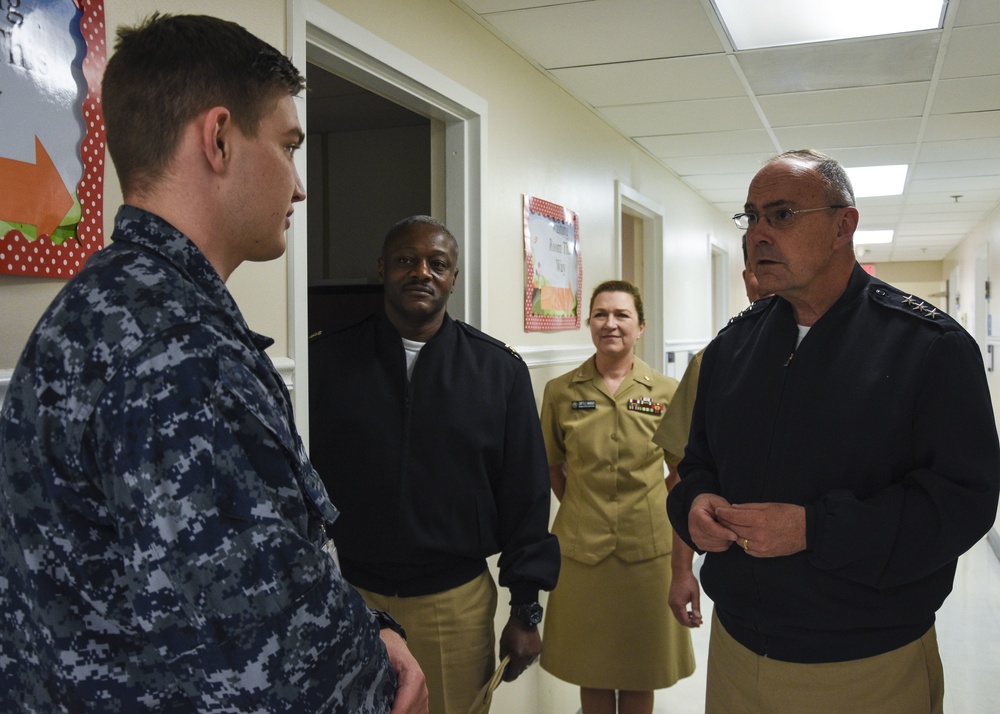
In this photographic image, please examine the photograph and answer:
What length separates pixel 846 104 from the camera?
4023 mm

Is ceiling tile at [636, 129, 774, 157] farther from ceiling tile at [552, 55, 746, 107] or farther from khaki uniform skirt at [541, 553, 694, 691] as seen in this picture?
khaki uniform skirt at [541, 553, 694, 691]

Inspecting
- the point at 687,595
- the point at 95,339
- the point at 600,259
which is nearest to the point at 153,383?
the point at 95,339

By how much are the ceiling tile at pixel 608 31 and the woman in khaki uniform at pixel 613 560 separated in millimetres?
1241

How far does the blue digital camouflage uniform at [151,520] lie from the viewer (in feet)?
2.45

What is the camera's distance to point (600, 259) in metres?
4.18

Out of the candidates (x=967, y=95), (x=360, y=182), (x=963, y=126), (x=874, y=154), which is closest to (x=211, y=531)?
(x=360, y=182)

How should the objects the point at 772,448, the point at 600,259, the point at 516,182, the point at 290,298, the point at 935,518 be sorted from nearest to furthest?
the point at 935,518 < the point at 772,448 < the point at 290,298 < the point at 516,182 < the point at 600,259

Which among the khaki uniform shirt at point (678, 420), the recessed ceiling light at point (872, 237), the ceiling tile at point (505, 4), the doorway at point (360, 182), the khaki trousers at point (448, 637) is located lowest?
the khaki trousers at point (448, 637)

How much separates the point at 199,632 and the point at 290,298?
4.01 ft

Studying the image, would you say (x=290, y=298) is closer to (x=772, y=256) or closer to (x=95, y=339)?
(x=772, y=256)

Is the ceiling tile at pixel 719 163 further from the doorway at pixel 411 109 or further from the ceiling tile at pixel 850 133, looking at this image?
the doorway at pixel 411 109

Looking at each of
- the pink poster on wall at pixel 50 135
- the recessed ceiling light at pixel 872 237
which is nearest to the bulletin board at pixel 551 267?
the pink poster on wall at pixel 50 135

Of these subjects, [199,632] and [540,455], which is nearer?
[199,632]

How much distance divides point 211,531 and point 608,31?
268cm
